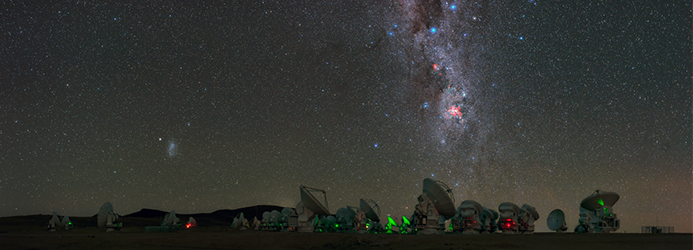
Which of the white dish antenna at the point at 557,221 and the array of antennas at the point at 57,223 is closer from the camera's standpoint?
the white dish antenna at the point at 557,221

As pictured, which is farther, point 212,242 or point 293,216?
point 293,216

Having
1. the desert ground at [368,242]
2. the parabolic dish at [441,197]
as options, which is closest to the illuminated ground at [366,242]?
the desert ground at [368,242]

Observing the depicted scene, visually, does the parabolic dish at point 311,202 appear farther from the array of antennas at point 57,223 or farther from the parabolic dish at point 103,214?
the array of antennas at point 57,223

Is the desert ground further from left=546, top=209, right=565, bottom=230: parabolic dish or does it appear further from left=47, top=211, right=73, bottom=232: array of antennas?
left=47, top=211, right=73, bottom=232: array of antennas

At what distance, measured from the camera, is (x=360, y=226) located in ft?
184

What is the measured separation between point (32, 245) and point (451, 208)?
32338mm

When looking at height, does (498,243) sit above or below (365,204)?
below

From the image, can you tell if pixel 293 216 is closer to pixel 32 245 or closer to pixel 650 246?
pixel 32 245

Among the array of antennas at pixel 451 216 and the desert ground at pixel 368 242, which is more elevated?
the array of antennas at pixel 451 216

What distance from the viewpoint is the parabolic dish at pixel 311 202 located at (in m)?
48.4

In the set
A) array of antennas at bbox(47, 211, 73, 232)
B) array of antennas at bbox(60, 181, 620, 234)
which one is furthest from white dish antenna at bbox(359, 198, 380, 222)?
array of antennas at bbox(47, 211, 73, 232)

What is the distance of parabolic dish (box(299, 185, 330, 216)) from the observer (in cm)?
4844

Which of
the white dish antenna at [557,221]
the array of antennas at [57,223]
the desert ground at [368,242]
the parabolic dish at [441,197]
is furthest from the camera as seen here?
the array of antennas at [57,223]

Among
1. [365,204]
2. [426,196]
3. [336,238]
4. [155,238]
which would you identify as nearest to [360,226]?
[365,204]
